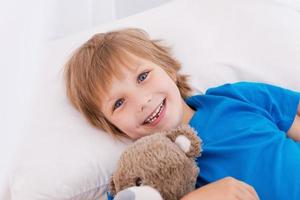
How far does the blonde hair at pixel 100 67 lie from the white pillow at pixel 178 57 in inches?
1.1

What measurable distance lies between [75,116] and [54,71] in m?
0.15

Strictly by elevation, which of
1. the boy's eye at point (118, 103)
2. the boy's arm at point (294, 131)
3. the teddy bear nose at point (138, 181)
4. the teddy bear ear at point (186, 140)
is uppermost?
the teddy bear ear at point (186, 140)

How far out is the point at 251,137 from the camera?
0.85m

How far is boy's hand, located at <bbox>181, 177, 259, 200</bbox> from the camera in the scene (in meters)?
0.71

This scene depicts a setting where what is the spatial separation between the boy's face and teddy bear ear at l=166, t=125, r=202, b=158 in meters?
0.11

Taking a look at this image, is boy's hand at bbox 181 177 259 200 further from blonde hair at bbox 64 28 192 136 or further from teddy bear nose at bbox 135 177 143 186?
blonde hair at bbox 64 28 192 136

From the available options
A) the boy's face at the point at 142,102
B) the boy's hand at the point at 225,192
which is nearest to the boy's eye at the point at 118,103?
the boy's face at the point at 142,102

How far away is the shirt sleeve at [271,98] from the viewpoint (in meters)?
0.93

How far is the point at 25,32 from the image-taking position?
53cm

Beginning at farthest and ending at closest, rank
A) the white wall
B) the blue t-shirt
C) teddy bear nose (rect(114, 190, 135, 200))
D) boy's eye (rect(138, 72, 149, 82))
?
the white wall < boy's eye (rect(138, 72, 149, 82)) < the blue t-shirt < teddy bear nose (rect(114, 190, 135, 200))

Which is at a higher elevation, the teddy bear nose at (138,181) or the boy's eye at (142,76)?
the boy's eye at (142,76)

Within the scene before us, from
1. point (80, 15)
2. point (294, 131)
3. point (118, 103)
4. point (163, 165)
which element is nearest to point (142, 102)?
point (118, 103)

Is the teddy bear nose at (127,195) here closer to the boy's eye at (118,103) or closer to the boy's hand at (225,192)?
the boy's hand at (225,192)

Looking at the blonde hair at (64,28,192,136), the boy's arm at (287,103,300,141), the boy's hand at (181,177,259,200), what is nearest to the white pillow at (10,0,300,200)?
the blonde hair at (64,28,192,136)
